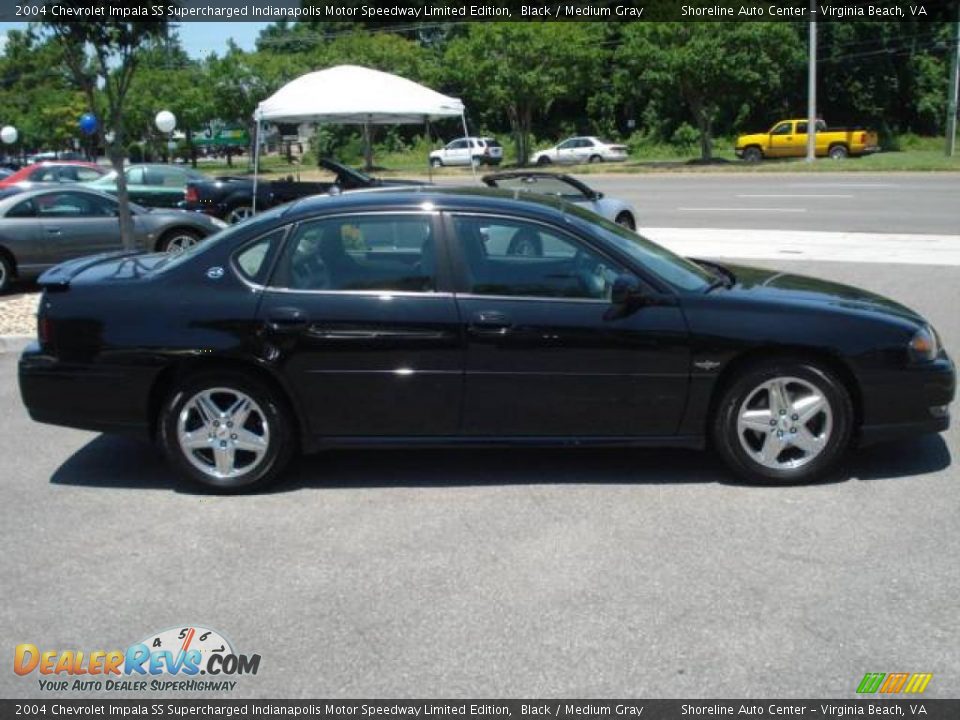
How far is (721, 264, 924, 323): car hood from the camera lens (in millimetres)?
5465

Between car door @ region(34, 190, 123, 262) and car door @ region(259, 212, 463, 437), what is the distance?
28.8ft

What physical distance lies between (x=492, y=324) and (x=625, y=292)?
0.68 m

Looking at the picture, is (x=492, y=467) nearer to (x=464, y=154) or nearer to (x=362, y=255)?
(x=362, y=255)

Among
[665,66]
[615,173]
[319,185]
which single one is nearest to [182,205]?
[319,185]

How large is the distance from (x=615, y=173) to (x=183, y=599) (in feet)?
121

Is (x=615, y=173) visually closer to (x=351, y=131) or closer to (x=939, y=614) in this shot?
(x=351, y=131)

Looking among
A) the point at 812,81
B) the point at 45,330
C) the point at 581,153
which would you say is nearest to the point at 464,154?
the point at 581,153

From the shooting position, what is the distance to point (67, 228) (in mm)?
13188

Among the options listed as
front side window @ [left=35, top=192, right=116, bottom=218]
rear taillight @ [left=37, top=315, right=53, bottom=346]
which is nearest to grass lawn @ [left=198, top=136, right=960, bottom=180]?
front side window @ [left=35, top=192, right=116, bottom=218]

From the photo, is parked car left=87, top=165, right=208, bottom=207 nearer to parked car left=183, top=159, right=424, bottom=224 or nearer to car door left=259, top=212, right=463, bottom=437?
parked car left=183, top=159, right=424, bottom=224

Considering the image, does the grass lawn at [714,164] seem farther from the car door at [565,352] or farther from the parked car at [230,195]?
the car door at [565,352]

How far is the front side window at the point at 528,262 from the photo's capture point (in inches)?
210

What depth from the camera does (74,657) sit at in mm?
3768

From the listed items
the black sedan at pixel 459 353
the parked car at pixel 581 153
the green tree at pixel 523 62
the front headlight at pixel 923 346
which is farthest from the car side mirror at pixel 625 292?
the parked car at pixel 581 153
